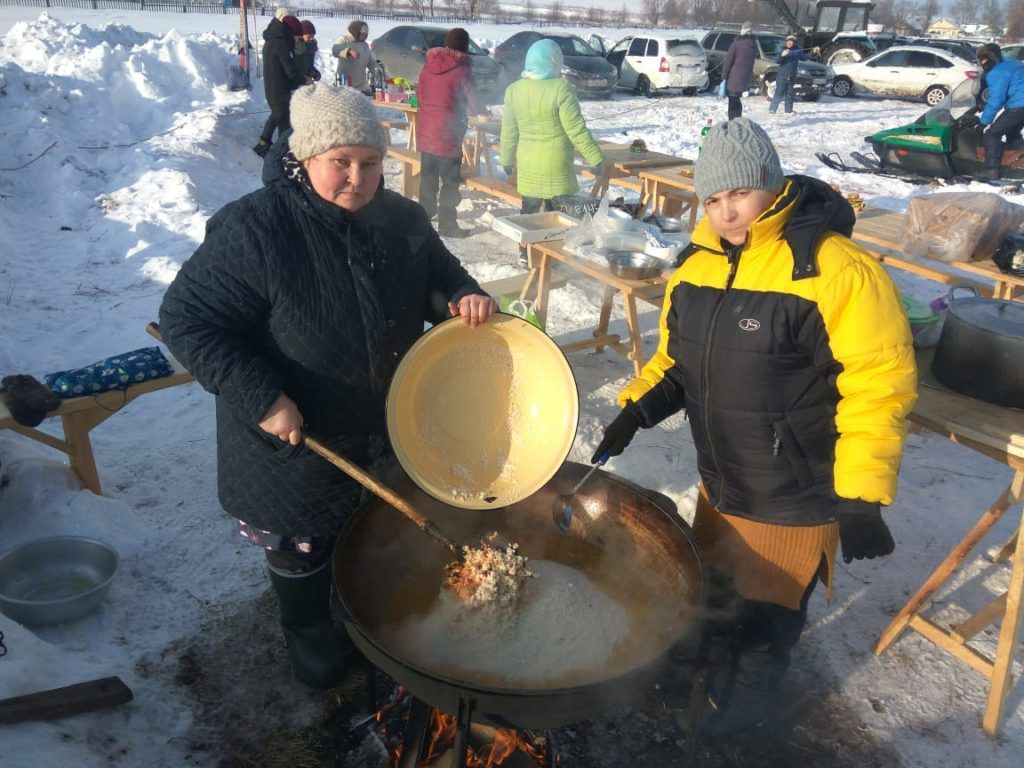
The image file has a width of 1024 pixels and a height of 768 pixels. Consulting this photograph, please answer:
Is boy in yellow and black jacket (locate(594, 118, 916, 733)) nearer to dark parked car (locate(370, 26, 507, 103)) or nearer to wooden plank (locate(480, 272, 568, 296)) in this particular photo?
wooden plank (locate(480, 272, 568, 296))

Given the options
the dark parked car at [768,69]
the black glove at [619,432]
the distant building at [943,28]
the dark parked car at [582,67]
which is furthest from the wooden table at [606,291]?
the distant building at [943,28]

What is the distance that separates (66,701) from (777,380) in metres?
2.47

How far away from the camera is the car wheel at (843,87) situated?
801 inches

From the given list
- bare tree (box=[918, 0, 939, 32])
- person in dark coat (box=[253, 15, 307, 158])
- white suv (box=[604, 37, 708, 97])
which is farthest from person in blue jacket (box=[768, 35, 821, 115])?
bare tree (box=[918, 0, 939, 32])

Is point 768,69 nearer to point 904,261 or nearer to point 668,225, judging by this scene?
point 904,261

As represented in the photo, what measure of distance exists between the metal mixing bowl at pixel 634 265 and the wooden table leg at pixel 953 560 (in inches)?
90.0

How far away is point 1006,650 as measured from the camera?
2.57 m

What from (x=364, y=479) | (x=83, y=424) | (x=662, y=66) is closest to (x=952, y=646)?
(x=364, y=479)

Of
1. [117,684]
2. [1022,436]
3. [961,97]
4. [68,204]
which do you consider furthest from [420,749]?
[961,97]

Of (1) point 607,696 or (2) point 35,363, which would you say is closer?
(1) point 607,696

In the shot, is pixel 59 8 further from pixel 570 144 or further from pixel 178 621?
pixel 178 621

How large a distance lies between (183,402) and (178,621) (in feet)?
6.79

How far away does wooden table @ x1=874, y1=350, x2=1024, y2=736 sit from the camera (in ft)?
7.71

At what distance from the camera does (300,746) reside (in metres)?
2.47
